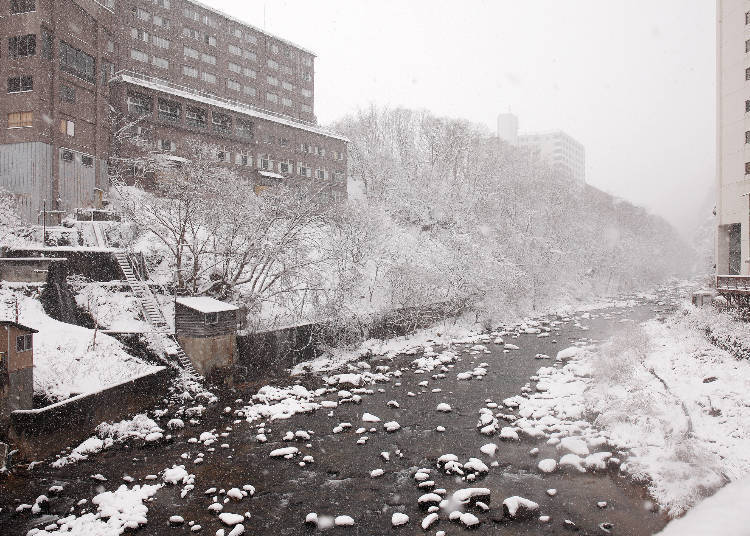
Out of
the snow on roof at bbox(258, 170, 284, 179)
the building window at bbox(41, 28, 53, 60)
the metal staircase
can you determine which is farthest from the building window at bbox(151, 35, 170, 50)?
the metal staircase

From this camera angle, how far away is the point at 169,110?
123 feet

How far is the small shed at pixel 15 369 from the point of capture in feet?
39.5

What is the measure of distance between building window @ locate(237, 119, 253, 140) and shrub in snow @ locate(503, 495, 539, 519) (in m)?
39.4

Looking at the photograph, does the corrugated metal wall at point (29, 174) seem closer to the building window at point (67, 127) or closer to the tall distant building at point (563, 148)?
the building window at point (67, 127)

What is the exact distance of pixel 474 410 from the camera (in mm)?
15789

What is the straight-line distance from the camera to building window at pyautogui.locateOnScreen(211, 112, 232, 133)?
40688 mm

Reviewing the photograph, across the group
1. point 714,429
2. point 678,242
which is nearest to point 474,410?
point 714,429

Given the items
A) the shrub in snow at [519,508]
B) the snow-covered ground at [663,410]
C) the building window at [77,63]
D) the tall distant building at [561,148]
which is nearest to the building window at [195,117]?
the building window at [77,63]

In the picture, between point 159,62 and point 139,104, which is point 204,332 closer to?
point 139,104

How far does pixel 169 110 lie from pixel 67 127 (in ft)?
33.8

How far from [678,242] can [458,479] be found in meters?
101

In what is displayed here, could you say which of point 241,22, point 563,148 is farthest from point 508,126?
point 241,22

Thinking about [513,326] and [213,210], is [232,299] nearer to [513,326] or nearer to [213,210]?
[213,210]

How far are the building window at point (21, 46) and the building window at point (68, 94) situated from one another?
7.25 ft
